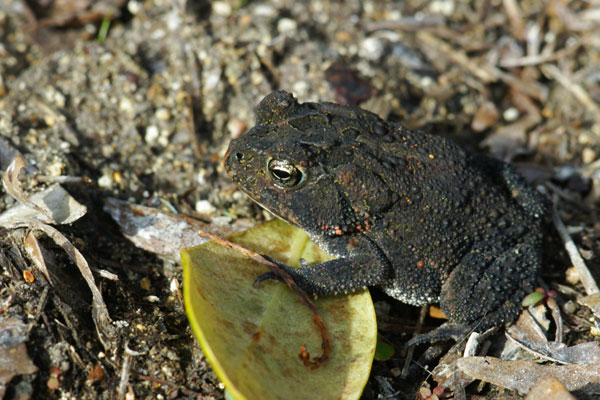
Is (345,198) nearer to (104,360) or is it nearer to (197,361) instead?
(197,361)

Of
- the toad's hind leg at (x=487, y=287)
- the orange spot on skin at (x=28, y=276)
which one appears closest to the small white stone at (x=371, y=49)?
the toad's hind leg at (x=487, y=287)

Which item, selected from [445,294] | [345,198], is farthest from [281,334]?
[445,294]

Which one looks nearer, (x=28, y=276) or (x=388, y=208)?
(x=28, y=276)

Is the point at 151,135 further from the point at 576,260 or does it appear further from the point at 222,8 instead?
the point at 576,260

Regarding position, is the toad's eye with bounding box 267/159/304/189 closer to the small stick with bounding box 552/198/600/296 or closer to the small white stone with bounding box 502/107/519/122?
the small stick with bounding box 552/198/600/296

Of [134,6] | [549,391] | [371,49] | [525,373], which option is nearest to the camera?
[549,391]

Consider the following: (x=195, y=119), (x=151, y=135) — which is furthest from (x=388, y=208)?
(x=151, y=135)
